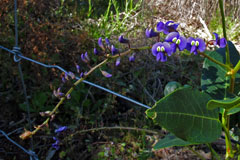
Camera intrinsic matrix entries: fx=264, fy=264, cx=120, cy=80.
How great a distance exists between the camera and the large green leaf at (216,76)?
1.02 meters

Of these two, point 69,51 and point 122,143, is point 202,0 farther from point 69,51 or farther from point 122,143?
point 122,143

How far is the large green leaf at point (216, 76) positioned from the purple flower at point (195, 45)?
9.7 inches

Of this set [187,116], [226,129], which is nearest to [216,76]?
[226,129]

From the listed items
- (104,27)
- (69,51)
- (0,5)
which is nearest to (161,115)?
(69,51)

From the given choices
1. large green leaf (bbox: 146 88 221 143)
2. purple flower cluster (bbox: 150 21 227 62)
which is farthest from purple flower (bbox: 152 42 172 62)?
large green leaf (bbox: 146 88 221 143)

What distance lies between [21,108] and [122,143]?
79 centimetres

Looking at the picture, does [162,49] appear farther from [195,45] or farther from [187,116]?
[187,116]

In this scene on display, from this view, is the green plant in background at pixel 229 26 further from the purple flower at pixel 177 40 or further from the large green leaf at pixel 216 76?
the purple flower at pixel 177 40

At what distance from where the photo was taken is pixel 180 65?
8.52 ft

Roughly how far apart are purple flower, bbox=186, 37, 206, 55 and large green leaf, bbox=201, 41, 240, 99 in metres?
0.25

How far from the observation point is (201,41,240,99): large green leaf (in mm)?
1023

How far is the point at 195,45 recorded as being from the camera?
832mm

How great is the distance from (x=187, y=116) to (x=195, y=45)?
0.22 metres

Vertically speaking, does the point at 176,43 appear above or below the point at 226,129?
above
